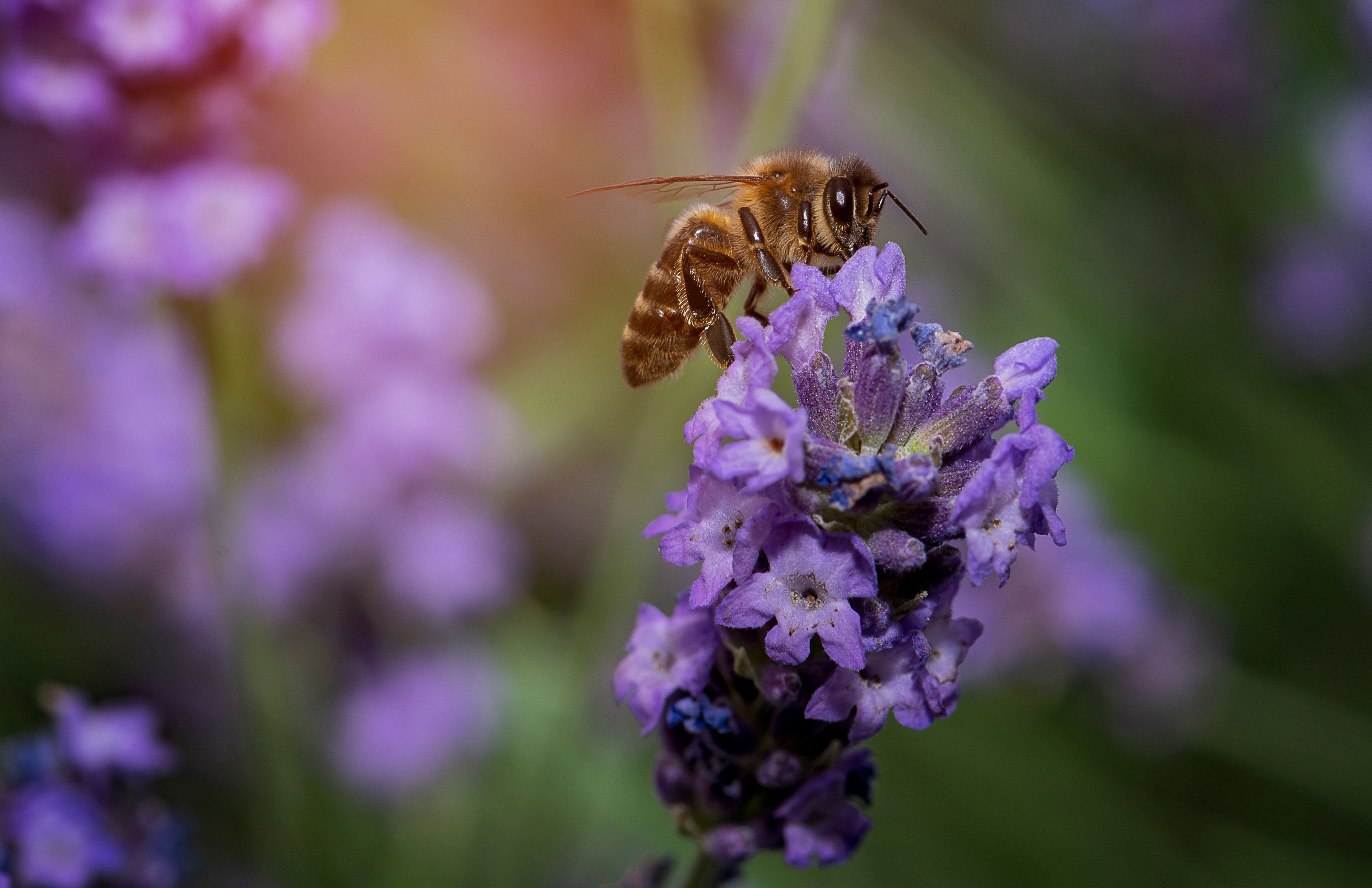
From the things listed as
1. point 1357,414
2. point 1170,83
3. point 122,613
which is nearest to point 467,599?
point 122,613

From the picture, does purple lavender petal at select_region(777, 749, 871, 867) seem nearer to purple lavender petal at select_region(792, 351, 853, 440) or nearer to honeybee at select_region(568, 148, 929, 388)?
purple lavender petal at select_region(792, 351, 853, 440)

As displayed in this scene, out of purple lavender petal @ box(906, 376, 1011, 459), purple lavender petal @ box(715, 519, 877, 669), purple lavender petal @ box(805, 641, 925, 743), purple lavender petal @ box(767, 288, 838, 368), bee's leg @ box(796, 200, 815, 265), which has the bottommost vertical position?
purple lavender petal @ box(805, 641, 925, 743)

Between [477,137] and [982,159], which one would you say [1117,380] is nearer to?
[982,159]

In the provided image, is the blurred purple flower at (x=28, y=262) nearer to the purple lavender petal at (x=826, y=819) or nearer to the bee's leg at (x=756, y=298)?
the bee's leg at (x=756, y=298)

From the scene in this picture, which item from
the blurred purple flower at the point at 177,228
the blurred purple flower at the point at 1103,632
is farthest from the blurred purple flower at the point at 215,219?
the blurred purple flower at the point at 1103,632

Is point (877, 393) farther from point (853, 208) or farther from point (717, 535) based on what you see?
point (853, 208)

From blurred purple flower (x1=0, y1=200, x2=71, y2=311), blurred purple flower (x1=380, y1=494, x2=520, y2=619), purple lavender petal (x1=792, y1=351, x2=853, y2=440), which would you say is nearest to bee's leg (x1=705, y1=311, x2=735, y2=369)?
purple lavender petal (x1=792, y1=351, x2=853, y2=440)

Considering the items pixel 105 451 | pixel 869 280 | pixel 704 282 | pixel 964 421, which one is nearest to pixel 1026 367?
pixel 964 421
